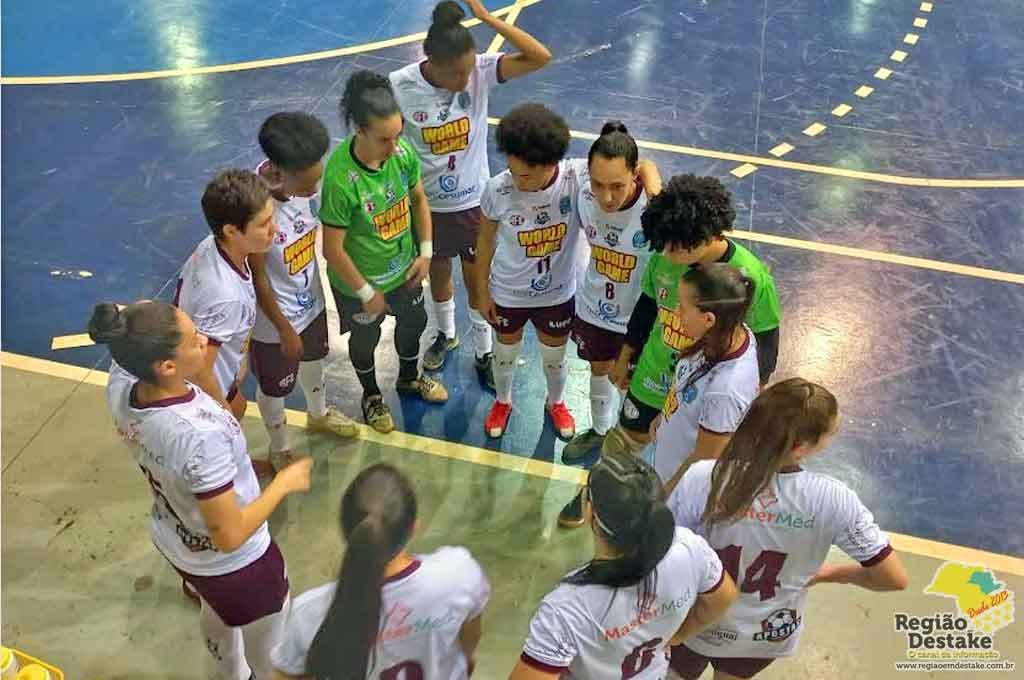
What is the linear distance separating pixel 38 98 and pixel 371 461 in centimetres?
543

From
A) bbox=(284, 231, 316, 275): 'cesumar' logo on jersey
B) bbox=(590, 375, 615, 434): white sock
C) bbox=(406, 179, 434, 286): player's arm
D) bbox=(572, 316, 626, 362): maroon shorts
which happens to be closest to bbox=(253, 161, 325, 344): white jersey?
bbox=(284, 231, 316, 275): 'cesumar' logo on jersey

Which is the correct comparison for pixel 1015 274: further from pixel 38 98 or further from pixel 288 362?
pixel 38 98

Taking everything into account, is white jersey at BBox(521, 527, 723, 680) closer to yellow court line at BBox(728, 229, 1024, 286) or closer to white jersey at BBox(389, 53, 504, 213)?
white jersey at BBox(389, 53, 504, 213)

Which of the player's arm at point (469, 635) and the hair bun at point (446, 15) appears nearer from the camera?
the player's arm at point (469, 635)

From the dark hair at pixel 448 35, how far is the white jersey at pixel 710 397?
227 cm

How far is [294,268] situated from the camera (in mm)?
4684

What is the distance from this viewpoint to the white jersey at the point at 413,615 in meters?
2.65

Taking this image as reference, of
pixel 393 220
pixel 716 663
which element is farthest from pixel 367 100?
pixel 716 663

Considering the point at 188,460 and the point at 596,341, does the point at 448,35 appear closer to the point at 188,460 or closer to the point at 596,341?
the point at 596,341

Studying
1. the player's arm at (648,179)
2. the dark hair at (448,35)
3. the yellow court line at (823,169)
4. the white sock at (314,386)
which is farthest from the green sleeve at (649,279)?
the yellow court line at (823,169)

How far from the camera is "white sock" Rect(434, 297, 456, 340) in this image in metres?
6.23

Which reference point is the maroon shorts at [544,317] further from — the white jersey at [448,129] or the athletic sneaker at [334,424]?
the athletic sneaker at [334,424]

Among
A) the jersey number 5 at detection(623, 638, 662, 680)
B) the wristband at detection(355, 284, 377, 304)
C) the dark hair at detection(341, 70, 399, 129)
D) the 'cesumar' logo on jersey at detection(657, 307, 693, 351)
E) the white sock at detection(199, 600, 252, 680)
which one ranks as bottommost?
the white sock at detection(199, 600, 252, 680)

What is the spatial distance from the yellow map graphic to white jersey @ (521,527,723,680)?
2707mm
